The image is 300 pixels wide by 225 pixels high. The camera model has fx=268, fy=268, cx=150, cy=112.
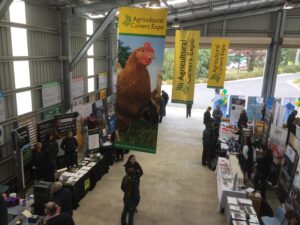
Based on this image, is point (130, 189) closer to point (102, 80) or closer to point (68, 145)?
point (68, 145)

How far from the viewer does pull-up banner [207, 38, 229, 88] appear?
9602 millimetres

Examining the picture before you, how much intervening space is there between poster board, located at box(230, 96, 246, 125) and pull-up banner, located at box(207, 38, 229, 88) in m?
3.10

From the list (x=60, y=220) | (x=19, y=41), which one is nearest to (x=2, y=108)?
(x=19, y=41)

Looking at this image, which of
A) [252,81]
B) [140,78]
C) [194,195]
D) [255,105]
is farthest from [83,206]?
[252,81]

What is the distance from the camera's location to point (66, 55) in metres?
8.41

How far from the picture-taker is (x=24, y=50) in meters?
6.93

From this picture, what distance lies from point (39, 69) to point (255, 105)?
9680 millimetres

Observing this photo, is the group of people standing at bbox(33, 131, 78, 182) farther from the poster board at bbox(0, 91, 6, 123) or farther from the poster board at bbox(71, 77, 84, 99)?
the poster board at bbox(71, 77, 84, 99)

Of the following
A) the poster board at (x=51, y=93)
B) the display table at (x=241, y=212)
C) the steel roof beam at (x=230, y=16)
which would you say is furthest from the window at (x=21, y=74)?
the steel roof beam at (x=230, y=16)

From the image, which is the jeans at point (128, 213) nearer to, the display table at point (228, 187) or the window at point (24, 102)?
the display table at point (228, 187)

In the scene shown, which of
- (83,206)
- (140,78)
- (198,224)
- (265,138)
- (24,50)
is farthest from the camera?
(265,138)

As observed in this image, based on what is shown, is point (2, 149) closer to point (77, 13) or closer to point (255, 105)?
point (77, 13)

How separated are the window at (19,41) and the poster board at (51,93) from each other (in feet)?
3.88

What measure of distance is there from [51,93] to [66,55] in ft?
4.24
